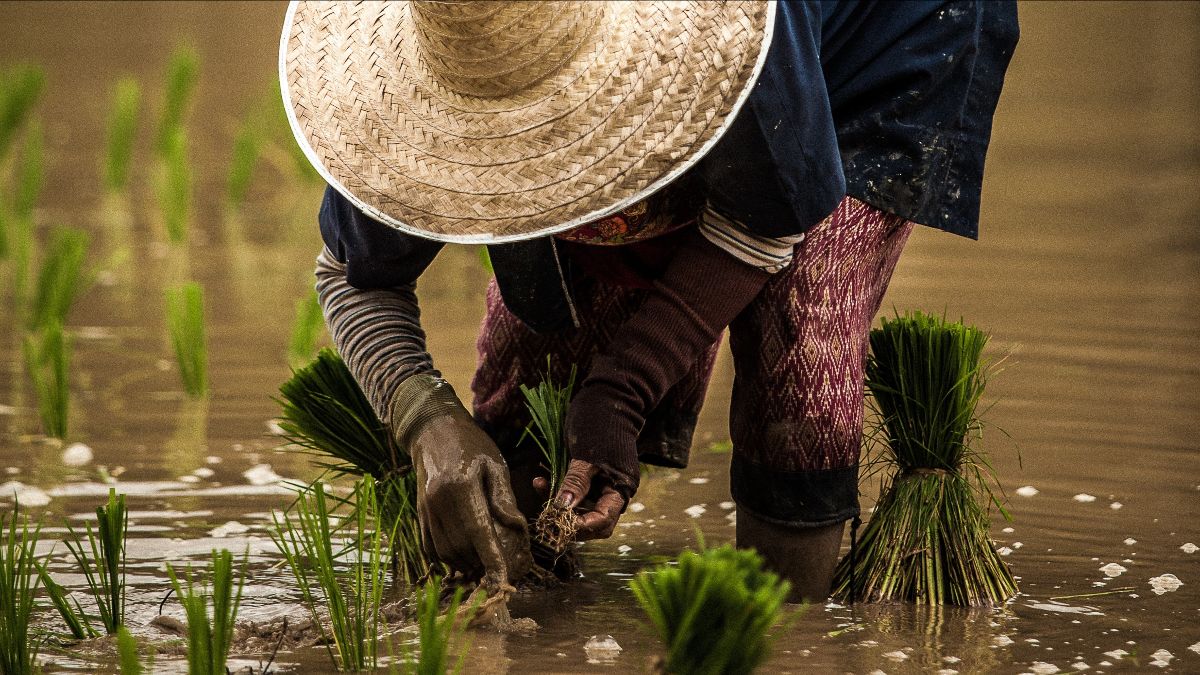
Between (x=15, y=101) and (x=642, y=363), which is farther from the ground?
(x=15, y=101)

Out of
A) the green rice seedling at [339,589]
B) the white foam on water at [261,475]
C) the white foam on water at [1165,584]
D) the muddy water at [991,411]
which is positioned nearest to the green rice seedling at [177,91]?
the muddy water at [991,411]

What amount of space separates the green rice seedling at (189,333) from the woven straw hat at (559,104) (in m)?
1.65

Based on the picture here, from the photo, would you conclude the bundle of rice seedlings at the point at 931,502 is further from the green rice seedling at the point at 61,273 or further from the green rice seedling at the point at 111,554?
the green rice seedling at the point at 61,273

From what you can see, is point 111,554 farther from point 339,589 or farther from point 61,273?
point 61,273

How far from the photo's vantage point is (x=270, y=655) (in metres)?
2.38

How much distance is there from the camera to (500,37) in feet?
6.66

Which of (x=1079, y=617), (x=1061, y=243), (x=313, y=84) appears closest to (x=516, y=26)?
(x=313, y=84)

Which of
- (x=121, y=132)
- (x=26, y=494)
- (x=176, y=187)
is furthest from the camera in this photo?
(x=121, y=132)

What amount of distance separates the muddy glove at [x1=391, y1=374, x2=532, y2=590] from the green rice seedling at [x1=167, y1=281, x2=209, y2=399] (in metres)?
1.42

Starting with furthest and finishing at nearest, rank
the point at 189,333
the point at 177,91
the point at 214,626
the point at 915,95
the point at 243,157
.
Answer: the point at 177,91, the point at 243,157, the point at 189,333, the point at 915,95, the point at 214,626

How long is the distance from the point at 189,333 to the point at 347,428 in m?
1.14

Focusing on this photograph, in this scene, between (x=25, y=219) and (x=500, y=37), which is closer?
(x=500, y=37)

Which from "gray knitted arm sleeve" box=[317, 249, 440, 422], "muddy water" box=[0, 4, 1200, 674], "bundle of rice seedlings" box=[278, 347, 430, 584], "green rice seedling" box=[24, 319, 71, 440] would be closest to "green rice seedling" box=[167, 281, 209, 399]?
"muddy water" box=[0, 4, 1200, 674]

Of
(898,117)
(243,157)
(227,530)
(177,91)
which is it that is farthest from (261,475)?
(177,91)
